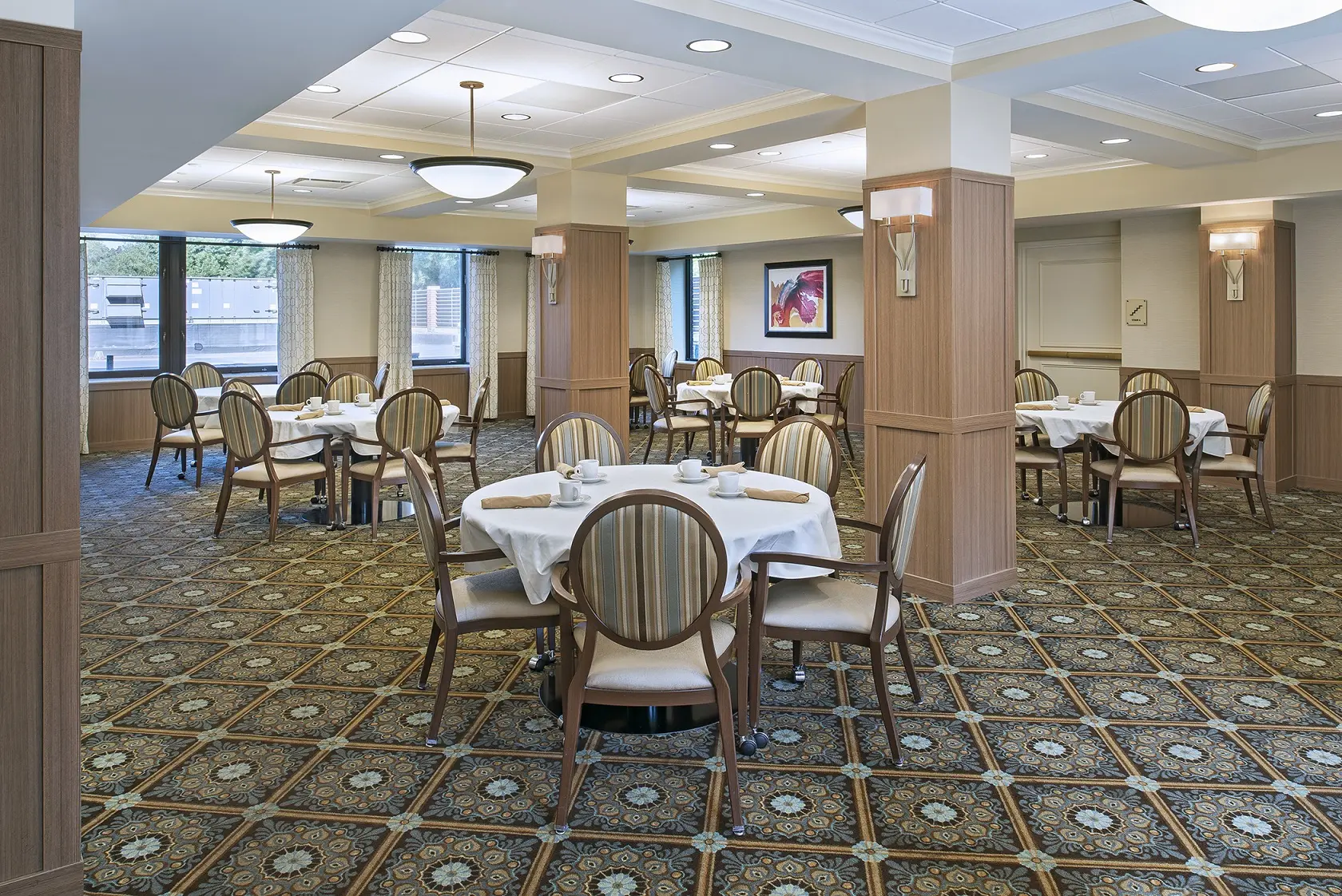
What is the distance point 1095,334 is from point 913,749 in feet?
26.5

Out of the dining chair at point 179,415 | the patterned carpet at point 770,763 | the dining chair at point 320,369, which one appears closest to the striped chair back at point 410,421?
the patterned carpet at point 770,763

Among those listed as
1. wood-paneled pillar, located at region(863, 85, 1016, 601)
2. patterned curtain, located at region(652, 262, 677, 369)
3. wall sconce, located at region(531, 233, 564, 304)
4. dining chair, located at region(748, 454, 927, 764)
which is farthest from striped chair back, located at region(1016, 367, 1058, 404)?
patterned curtain, located at region(652, 262, 677, 369)

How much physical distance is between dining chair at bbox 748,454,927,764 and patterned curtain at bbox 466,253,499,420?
10938 mm

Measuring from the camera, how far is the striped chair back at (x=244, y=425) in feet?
21.4

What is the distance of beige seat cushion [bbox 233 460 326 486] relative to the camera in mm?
6547

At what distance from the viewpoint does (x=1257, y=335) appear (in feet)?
26.8

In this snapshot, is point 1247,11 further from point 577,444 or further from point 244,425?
point 244,425

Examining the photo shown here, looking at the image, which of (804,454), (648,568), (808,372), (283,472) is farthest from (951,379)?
(808,372)

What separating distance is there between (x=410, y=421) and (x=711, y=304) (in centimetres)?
797

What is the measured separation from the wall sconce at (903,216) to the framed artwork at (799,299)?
7.54 meters

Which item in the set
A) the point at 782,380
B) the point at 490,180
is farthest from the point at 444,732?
the point at 782,380

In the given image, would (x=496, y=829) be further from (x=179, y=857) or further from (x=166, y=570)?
(x=166, y=570)

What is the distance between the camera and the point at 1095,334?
10250 millimetres

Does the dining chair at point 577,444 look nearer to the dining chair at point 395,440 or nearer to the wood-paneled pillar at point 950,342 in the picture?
the wood-paneled pillar at point 950,342
